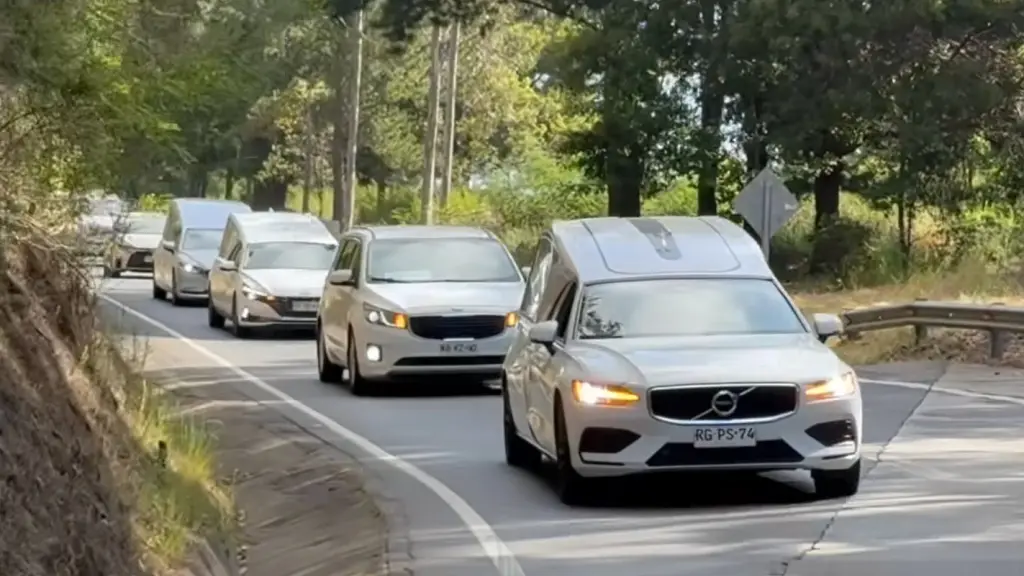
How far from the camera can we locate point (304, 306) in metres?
27.9

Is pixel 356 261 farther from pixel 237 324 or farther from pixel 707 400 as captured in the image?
pixel 707 400

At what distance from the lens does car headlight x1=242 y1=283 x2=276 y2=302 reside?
91.6ft

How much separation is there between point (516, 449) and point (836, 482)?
110 inches

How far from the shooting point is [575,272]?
1327 cm

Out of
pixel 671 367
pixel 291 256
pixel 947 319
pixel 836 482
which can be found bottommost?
pixel 836 482

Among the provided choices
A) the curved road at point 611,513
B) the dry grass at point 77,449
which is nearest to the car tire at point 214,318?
the curved road at point 611,513

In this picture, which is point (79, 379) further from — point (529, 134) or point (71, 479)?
point (529, 134)

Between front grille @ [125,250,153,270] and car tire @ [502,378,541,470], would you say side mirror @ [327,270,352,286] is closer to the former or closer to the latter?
car tire @ [502,378,541,470]

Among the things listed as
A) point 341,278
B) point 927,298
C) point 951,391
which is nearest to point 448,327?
point 341,278

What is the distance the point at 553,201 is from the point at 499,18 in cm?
880

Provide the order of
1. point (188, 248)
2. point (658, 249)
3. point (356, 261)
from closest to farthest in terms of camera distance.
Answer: point (658, 249), point (356, 261), point (188, 248)

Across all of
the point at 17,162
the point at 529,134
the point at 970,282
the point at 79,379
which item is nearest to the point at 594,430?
Answer: the point at 79,379

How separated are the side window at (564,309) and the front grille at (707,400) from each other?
→ 58.0 inches

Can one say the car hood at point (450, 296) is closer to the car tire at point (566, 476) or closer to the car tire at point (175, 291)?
the car tire at point (566, 476)
